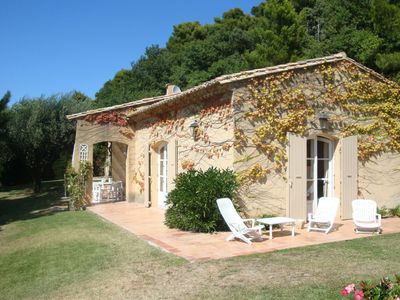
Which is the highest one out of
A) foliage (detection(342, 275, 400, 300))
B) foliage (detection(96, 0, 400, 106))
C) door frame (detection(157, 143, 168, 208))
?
foliage (detection(96, 0, 400, 106))

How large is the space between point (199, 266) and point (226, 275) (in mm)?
573

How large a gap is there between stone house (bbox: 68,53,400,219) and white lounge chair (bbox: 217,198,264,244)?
127 cm

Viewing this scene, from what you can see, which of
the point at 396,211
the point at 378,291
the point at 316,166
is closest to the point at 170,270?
the point at 378,291

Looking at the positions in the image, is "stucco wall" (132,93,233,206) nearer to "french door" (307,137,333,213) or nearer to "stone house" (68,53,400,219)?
"stone house" (68,53,400,219)

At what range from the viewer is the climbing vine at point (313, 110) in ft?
30.9

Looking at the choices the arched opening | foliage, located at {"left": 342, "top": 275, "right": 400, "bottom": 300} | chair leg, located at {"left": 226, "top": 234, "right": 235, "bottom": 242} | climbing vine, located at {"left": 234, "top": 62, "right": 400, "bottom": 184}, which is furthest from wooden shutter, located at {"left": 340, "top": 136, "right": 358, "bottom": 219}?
the arched opening

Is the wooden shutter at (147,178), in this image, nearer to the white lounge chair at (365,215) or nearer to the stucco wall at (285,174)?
the stucco wall at (285,174)

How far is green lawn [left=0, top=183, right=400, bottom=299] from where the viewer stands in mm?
5102

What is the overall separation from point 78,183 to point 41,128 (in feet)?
23.8

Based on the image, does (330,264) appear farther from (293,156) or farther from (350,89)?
(350,89)

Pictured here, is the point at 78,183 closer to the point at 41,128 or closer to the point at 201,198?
the point at 201,198

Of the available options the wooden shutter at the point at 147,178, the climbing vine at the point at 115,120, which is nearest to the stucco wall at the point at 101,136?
the climbing vine at the point at 115,120

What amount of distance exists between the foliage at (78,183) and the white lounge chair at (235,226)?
6.90 meters

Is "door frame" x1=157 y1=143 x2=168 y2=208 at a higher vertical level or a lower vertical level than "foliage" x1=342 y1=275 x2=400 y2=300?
higher
